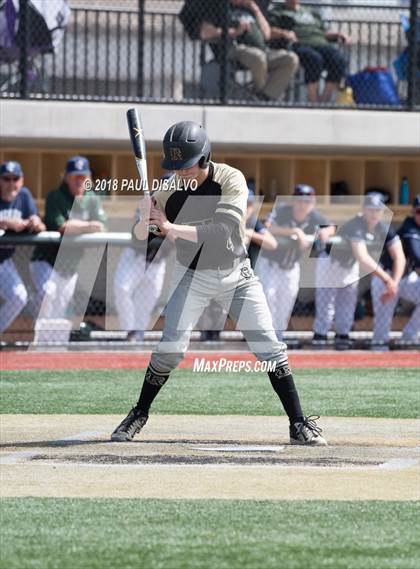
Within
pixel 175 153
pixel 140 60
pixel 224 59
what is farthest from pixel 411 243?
pixel 175 153

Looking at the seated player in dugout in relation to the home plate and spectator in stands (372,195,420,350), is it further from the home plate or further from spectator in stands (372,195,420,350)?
spectator in stands (372,195,420,350)

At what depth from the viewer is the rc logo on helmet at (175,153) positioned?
286 inches

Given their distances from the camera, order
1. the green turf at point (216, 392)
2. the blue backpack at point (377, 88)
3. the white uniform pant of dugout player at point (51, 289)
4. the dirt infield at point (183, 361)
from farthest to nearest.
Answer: the blue backpack at point (377, 88), the white uniform pant of dugout player at point (51, 289), the dirt infield at point (183, 361), the green turf at point (216, 392)

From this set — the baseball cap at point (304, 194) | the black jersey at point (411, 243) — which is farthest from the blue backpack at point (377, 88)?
the baseball cap at point (304, 194)

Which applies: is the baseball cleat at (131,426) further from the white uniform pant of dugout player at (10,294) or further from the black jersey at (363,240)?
the black jersey at (363,240)

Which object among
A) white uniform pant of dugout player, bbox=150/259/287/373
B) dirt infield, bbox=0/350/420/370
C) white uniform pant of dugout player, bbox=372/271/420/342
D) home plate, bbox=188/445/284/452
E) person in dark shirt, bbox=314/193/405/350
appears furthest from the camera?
white uniform pant of dugout player, bbox=372/271/420/342

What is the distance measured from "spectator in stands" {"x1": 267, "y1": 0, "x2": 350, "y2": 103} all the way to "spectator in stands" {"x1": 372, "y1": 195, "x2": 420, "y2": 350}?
10.2ft

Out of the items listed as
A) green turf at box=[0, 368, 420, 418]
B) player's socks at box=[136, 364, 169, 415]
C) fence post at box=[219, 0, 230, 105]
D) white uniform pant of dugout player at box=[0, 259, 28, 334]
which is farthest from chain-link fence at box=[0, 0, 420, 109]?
player's socks at box=[136, 364, 169, 415]

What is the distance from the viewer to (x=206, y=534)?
5.16m

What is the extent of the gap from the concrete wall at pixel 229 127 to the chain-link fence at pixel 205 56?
0.22 metres

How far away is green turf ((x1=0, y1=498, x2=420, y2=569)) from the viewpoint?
185 inches

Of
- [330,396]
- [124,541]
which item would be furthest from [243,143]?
[124,541]

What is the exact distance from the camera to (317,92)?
16.9 meters

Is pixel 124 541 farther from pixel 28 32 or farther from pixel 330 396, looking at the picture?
pixel 28 32
